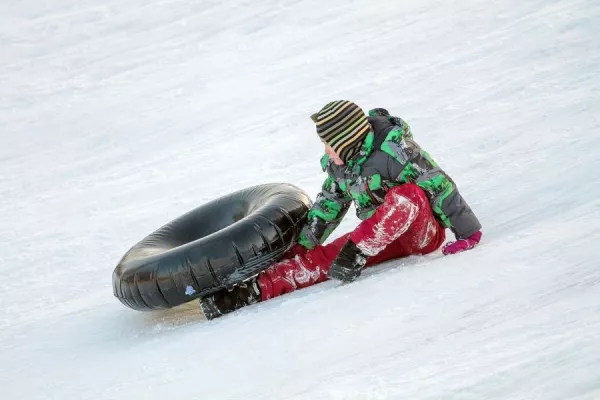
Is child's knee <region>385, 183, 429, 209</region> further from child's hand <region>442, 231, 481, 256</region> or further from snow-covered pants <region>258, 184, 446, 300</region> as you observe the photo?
child's hand <region>442, 231, 481, 256</region>

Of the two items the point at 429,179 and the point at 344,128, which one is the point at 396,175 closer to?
the point at 429,179

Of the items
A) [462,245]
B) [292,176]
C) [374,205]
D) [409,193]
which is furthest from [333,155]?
[292,176]

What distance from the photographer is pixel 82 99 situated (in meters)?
8.27

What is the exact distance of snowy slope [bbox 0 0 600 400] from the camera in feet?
9.76

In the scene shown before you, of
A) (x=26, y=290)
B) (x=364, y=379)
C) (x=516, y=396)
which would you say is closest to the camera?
(x=516, y=396)

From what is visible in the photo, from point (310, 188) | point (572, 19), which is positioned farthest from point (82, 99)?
point (572, 19)

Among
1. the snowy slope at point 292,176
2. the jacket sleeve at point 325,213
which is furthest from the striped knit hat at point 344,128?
the snowy slope at point 292,176

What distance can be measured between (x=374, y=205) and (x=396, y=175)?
209 mm

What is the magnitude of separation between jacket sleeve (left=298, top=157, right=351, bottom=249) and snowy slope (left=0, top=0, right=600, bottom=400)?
1.26 ft

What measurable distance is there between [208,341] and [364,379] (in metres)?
0.96

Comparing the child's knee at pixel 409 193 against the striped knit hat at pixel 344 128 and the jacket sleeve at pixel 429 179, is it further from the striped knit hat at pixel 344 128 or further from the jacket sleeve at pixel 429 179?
the striped knit hat at pixel 344 128

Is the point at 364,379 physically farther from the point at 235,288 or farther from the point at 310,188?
the point at 310,188

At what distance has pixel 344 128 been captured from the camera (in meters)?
3.81

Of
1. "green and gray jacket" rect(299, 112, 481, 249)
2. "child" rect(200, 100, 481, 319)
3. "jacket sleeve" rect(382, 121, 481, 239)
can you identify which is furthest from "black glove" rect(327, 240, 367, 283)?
"jacket sleeve" rect(382, 121, 481, 239)
